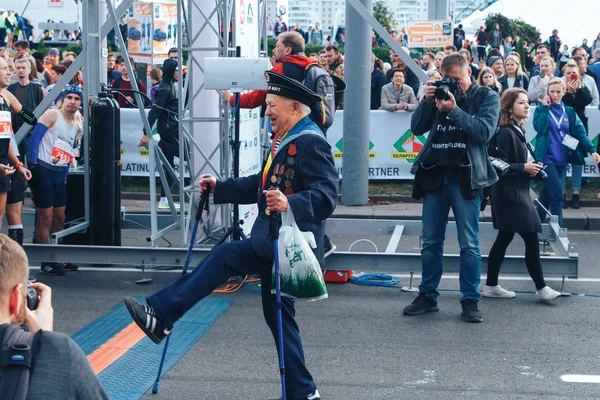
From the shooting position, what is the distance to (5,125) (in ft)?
27.3

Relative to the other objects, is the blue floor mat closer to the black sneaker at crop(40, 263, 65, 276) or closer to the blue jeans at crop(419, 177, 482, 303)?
the black sneaker at crop(40, 263, 65, 276)

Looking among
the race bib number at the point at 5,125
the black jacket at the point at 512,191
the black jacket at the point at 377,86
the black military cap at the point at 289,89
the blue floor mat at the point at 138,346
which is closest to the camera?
the black military cap at the point at 289,89

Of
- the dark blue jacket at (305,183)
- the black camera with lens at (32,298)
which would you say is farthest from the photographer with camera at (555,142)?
Answer: the black camera with lens at (32,298)

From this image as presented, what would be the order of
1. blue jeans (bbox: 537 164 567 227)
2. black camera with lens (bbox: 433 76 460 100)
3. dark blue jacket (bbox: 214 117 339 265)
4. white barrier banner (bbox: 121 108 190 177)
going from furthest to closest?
white barrier banner (bbox: 121 108 190 177) < blue jeans (bbox: 537 164 567 227) < black camera with lens (bbox: 433 76 460 100) < dark blue jacket (bbox: 214 117 339 265)

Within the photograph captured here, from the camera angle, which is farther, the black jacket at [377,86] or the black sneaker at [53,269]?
the black jacket at [377,86]

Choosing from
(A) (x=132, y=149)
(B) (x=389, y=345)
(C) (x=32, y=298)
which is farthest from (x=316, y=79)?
(A) (x=132, y=149)

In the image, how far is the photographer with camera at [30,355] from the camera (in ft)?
9.09

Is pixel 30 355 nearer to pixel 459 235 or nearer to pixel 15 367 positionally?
pixel 15 367

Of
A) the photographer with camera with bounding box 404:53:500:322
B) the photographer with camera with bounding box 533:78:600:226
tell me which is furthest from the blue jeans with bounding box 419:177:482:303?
the photographer with camera with bounding box 533:78:600:226

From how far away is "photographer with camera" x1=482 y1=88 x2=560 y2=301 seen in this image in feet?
26.3

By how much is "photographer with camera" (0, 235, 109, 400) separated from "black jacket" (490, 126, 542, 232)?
18.5 feet

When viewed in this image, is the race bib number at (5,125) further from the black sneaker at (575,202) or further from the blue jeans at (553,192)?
the black sneaker at (575,202)

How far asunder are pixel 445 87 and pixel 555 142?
13.3 ft

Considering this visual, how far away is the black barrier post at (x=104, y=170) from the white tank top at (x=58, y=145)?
0.22 meters
